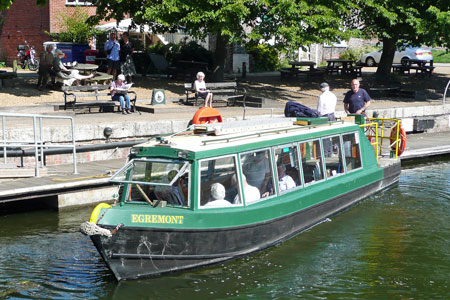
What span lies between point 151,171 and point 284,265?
110 inches

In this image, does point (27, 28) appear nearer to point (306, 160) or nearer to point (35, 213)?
point (35, 213)

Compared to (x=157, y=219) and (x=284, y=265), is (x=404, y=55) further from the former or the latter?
(x=157, y=219)

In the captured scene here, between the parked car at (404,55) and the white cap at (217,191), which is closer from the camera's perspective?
the white cap at (217,191)

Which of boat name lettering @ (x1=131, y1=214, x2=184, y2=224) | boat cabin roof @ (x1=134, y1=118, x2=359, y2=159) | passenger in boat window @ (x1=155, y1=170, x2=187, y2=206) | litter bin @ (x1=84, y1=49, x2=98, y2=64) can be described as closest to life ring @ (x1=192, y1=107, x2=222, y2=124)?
boat cabin roof @ (x1=134, y1=118, x2=359, y2=159)

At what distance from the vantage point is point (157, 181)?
35.6 feet

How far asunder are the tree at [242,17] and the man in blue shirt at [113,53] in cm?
109

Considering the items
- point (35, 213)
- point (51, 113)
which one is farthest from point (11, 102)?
point (35, 213)

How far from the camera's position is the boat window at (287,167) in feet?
41.2

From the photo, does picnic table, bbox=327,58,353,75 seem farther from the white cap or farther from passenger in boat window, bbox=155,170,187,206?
passenger in boat window, bbox=155,170,187,206

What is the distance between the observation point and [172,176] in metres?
10.8

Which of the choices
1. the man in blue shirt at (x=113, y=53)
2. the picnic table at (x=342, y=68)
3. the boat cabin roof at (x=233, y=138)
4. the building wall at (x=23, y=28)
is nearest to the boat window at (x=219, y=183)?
the boat cabin roof at (x=233, y=138)

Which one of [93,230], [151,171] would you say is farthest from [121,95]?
[93,230]

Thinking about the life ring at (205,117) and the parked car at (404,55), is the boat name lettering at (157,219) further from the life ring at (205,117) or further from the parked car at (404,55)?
the parked car at (404,55)

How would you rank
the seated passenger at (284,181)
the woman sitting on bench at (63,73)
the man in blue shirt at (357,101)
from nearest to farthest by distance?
the seated passenger at (284,181) < the man in blue shirt at (357,101) < the woman sitting on bench at (63,73)
